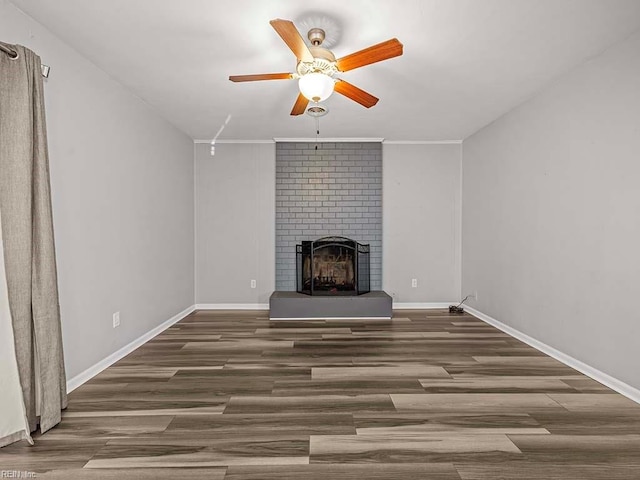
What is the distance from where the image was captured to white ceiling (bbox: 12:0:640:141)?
87.7 inches

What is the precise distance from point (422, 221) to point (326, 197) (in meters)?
1.38

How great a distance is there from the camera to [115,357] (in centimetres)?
317

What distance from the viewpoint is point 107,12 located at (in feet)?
7.45

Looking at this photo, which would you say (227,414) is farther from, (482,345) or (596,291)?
(596,291)

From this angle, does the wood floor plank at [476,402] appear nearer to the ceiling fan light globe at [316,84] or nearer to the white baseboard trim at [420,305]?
the ceiling fan light globe at [316,84]

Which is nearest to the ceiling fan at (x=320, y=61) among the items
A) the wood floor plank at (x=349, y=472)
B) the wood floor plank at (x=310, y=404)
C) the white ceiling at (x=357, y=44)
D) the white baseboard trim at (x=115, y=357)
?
the white ceiling at (x=357, y=44)

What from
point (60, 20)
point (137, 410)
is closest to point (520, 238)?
point (137, 410)

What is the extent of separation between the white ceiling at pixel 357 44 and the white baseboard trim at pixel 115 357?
2.28 m

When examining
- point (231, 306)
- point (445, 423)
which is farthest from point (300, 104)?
point (231, 306)

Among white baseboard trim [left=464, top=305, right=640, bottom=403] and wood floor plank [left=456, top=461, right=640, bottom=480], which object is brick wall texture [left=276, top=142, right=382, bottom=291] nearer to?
white baseboard trim [left=464, top=305, right=640, bottom=403]

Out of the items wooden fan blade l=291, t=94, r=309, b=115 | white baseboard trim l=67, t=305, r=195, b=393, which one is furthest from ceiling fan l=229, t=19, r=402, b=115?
white baseboard trim l=67, t=305, r=195, b=393

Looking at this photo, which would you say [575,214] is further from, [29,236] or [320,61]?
[29,236]

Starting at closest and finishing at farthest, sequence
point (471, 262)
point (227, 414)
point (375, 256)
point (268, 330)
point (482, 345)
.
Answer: point (227, 414)
point (482, 345)
point (268, 330)
point (471, 262)
point (375, 256)

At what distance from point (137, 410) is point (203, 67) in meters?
2.46
